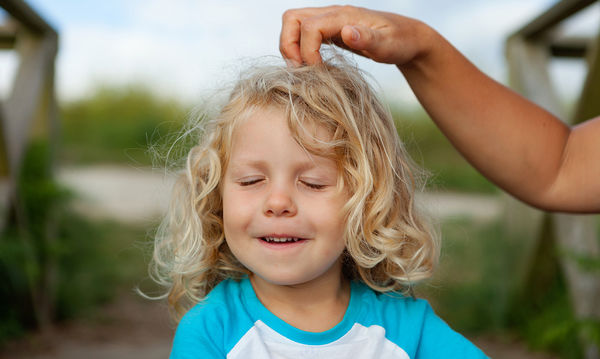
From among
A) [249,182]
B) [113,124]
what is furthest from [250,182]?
[113,124]

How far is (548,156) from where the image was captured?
147 cm

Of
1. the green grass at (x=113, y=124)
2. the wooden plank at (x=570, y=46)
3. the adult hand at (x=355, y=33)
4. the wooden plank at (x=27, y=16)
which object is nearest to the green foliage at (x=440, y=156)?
the green grass at (x=113, y=124)

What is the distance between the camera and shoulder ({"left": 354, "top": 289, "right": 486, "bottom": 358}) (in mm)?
1381

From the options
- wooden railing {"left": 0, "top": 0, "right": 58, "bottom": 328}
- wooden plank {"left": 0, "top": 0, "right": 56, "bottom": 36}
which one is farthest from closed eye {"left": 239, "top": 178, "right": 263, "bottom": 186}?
wooden railing {"left": 0, "top": 0, "right": 58, "bottom": 328}

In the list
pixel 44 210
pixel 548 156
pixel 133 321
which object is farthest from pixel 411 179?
pixel 133 321

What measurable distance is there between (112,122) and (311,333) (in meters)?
6.82

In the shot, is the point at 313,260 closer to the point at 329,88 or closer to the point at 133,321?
Result: the point at 329,88

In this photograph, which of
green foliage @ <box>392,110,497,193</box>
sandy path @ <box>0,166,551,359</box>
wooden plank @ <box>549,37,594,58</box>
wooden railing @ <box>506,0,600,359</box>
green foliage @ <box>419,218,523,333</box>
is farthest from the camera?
green foliage @ <box>392,110,497,193</box>

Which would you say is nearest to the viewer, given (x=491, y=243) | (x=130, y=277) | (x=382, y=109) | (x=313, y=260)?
(x=313, y=260)

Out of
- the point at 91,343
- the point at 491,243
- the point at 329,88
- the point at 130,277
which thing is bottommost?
the point at 130,277

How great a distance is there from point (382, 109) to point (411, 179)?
7.4 inches

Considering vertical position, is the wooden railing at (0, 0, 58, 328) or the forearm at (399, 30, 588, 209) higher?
the forearm at (399, 30, 588, 209)

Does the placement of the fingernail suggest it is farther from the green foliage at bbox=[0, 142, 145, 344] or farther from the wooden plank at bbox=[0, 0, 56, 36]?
the green foliage at bbox=[0, 142, 145, 344]

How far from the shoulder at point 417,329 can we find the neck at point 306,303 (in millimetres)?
77
